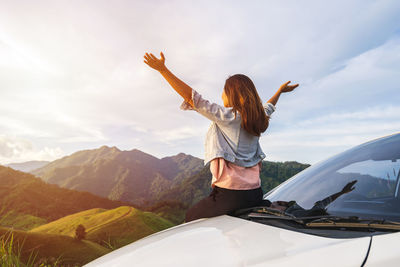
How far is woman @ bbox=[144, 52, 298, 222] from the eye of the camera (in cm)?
189

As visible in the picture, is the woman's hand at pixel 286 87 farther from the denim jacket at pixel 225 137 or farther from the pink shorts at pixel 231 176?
the pink shorts at pixel 231 176

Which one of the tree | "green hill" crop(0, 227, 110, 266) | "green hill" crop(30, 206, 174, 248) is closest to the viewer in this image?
"green hill" crop(0, 227, 110, 266)

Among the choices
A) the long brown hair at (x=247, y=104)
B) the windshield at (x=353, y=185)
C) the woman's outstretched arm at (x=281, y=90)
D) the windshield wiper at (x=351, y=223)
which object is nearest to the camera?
the windshield wiper at (x=351, y=223)

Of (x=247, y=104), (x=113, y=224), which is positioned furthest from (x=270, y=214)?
(x=113, y=224)

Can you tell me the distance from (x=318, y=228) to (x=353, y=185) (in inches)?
19.0

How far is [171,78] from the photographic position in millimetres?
1962

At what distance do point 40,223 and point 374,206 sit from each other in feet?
39.9

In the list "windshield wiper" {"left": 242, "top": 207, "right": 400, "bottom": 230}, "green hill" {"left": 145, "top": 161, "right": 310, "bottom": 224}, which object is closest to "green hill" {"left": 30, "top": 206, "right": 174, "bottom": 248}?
"green hill" {"left": 145, "top": 161, "right": 310, "bottom": 224}

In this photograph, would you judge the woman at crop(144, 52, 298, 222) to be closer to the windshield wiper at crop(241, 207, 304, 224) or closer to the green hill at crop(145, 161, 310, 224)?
the windshield wiper at crop(241, 207, 304, 224)

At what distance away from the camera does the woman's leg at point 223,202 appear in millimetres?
1748

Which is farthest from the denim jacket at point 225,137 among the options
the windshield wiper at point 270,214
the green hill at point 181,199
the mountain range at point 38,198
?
the mountain range at point 38,198

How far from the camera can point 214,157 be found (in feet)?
6.26

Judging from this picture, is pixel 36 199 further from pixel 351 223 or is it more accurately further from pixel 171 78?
pixel 351 223

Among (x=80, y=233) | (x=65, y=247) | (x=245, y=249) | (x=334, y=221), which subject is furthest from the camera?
(x=80, y=233)
